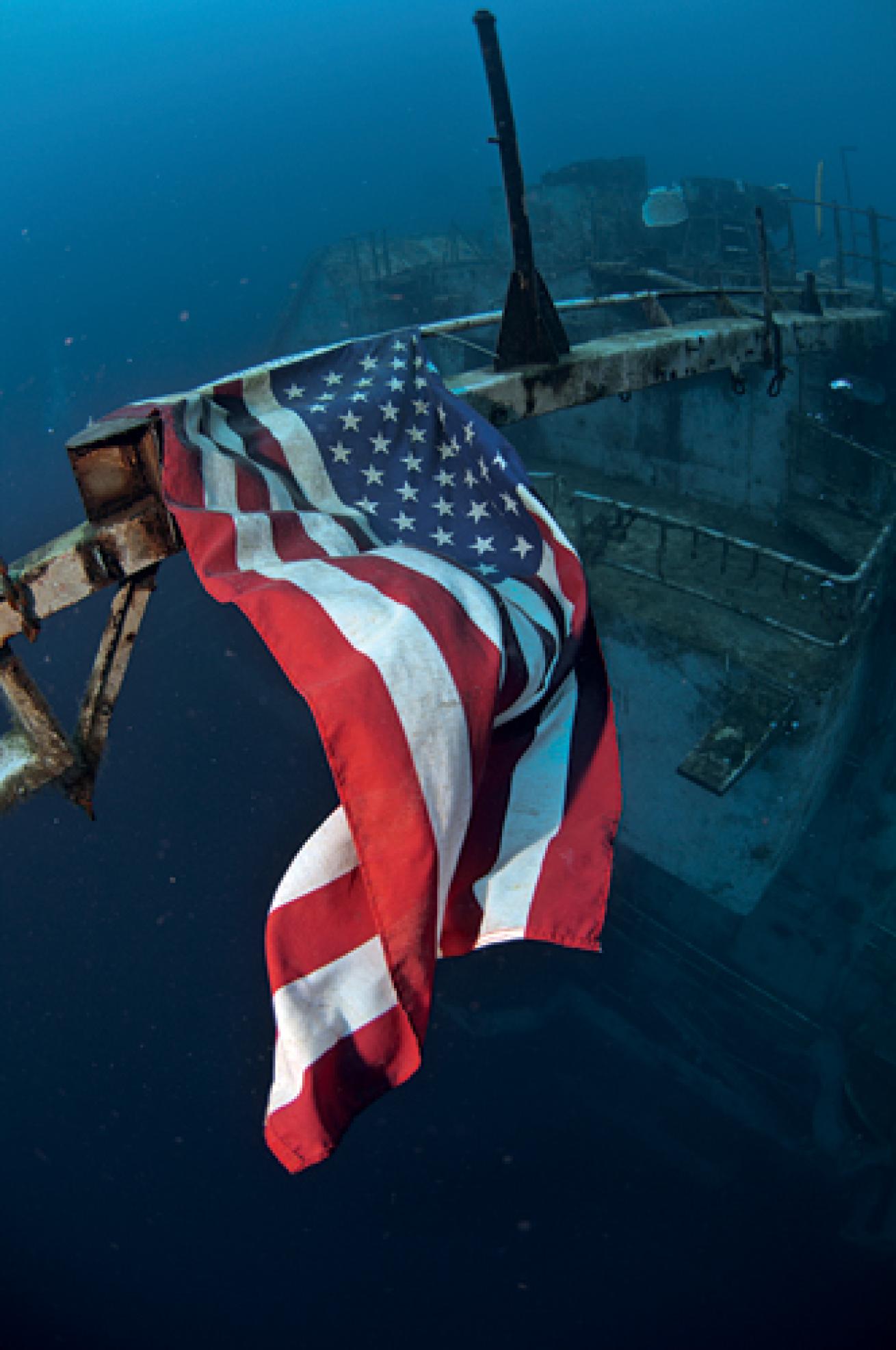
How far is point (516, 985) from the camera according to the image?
1460 centimetres

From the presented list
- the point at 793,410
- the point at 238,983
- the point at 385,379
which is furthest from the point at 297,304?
the point at 385,379

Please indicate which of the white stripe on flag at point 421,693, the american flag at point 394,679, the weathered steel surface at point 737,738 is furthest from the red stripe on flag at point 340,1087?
the weathered steel surface at point 737,738

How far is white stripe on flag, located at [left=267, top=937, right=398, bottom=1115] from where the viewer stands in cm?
347

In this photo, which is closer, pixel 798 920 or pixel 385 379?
pixel 385 379

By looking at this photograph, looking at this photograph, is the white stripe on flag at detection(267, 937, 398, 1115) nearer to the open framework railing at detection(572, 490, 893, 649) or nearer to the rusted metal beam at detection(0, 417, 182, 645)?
the rusted metal beam at detection(0, 417, 182, 645)

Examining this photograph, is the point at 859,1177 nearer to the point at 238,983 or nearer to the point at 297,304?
the point at 238,983

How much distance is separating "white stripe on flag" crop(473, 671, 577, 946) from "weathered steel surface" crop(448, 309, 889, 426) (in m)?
2.46

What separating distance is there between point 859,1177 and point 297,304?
81.0 feet

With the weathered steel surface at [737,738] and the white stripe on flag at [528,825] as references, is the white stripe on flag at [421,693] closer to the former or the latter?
the white stripe on flag at [528,825]

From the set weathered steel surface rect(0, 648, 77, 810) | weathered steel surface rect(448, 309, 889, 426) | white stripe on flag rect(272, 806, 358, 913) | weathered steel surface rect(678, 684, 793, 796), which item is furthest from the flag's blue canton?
weathered steel surface rect(678, 684, 793, 796)

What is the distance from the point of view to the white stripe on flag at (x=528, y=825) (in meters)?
4.29

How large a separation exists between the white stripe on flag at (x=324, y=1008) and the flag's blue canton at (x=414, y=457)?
6.79ft

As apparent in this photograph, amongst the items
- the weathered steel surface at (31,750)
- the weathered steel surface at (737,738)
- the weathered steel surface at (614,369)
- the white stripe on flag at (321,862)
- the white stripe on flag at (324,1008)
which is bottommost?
the weathered steel surface at (737,738)

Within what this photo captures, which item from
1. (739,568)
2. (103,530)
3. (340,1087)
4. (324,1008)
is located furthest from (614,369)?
(739,568)
